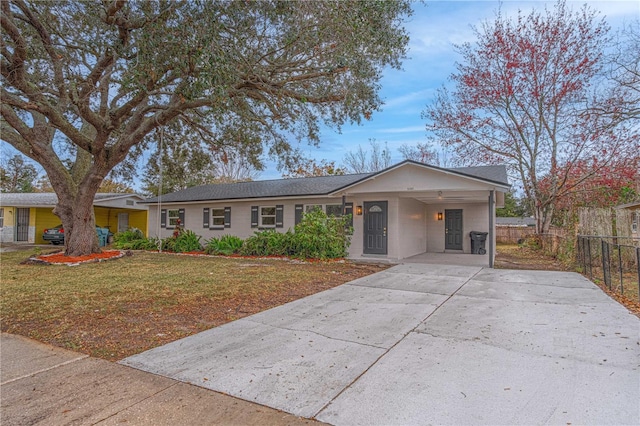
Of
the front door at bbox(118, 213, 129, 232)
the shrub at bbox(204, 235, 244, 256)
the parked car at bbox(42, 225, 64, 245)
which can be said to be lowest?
the shrub at bbox(204, 235, 244, 256)

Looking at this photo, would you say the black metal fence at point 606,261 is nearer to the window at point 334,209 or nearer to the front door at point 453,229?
the front door at point 453,229

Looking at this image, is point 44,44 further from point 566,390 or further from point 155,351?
point 566,390

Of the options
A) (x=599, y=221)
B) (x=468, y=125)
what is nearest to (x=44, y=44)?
(x=599, y=221)

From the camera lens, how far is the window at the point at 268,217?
1536 centimetres

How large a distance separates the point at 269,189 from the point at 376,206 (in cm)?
555

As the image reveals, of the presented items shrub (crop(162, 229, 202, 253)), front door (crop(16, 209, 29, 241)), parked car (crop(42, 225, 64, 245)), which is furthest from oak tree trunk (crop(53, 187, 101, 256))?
front door (crop(16, 209, 29, 241))

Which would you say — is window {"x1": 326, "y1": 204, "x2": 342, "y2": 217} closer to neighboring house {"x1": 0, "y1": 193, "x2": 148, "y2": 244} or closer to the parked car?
neighboring house {"x1": 0, "y1": 193, "x2": 148, "y2": 244}

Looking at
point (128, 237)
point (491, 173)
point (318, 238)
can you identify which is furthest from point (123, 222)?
point (491, 173)

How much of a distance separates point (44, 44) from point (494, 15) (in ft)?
55.6

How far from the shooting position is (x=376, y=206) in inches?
494

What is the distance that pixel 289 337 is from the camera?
4.19 m

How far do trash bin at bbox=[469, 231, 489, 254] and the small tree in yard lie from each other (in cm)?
503

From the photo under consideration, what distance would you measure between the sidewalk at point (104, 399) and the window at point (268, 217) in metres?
11.9

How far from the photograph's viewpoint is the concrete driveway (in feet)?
8.52
